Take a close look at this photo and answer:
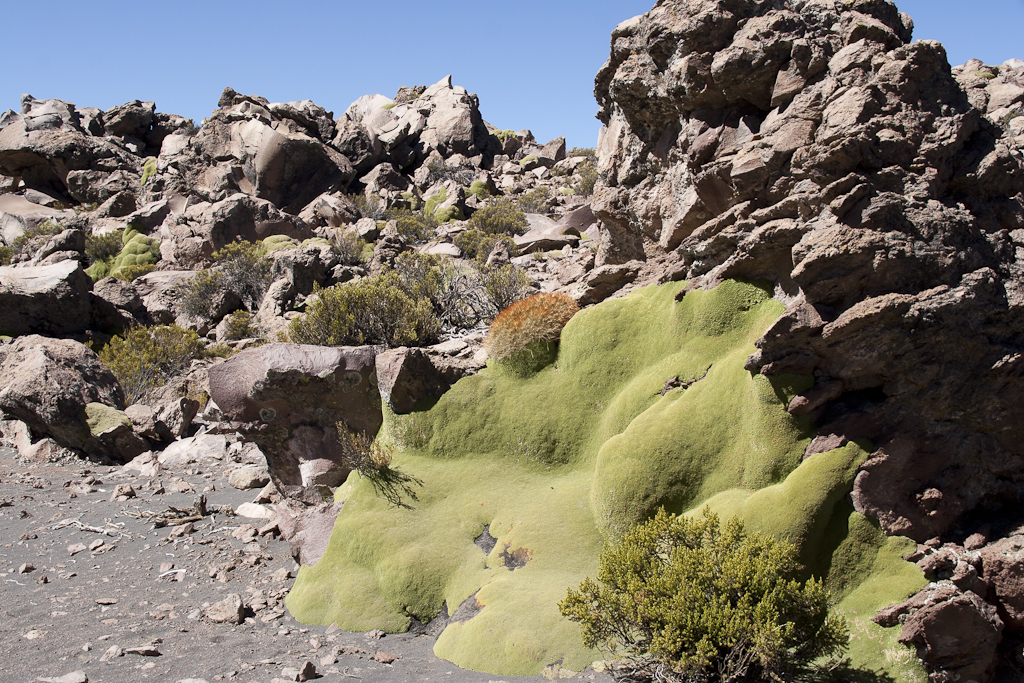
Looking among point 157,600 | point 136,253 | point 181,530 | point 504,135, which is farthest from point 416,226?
point 504,135

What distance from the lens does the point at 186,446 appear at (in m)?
12.7

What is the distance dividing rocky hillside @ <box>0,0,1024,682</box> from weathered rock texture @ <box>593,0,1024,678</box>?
28mm

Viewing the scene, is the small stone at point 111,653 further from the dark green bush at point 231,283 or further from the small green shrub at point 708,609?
the dark green bush at point 231,283

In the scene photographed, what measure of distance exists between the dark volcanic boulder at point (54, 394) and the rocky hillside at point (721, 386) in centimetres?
7

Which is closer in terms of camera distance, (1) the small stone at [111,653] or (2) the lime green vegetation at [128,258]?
(1) the small stone at [111,653]

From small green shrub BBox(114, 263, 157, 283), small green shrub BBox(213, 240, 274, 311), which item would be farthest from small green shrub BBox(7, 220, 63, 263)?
small green shrub BBox(213, 240, 274, 311)

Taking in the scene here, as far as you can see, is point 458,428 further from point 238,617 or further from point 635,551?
point 635,551

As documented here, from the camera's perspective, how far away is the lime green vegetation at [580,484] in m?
5.56

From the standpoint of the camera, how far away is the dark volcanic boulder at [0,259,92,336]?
17.6 meters

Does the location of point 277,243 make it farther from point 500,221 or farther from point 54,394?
point 54,394

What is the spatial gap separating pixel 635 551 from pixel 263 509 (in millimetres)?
7194

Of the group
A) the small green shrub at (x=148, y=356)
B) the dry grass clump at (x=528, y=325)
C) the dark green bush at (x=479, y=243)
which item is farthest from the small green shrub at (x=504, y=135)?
the dry grass clump at (x=528, y=325)

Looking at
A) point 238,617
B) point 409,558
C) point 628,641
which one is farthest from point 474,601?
point 238,617

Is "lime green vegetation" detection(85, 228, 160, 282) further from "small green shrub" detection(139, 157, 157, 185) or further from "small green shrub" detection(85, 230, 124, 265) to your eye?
"small green shrub" detection(139, 157, 157, 185)
